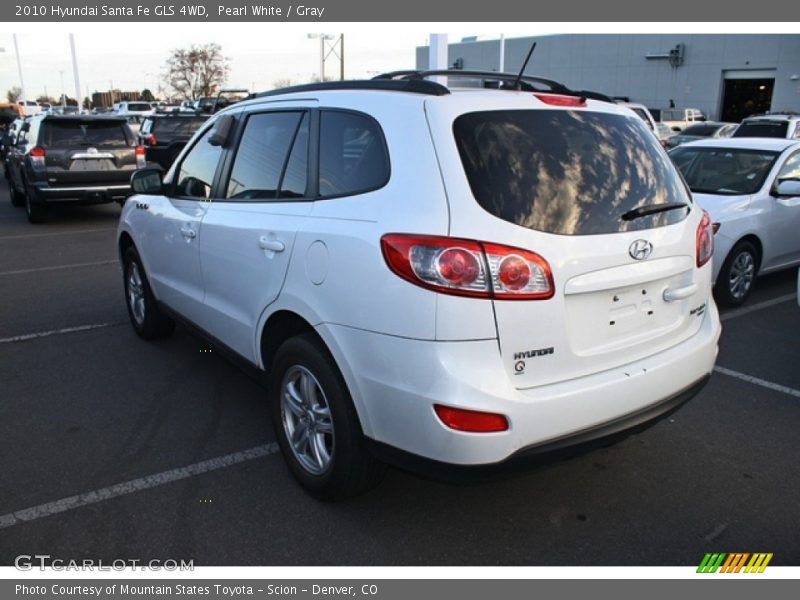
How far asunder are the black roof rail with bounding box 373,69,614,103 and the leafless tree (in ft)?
178

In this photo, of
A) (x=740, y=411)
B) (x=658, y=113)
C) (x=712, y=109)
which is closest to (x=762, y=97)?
(x=712, y=109)

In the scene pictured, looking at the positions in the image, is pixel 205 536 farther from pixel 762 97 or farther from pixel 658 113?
pixel 762 97

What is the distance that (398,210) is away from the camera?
2.51m

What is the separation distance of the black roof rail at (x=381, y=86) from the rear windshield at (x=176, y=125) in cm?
1504

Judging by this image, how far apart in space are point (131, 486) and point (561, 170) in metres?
2.56

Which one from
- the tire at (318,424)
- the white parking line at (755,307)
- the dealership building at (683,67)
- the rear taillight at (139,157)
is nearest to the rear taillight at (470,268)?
the tire at (318,424)

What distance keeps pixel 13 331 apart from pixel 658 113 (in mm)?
32128

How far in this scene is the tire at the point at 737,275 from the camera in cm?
629

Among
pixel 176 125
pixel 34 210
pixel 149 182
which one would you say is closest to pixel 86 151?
pixel 34 210

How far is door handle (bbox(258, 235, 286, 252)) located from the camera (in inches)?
120

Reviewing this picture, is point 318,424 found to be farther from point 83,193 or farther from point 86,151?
point 86,151

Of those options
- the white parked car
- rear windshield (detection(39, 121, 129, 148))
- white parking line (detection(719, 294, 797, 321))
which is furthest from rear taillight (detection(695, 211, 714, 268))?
rear windshield (detection(39, 121, 129, 148))

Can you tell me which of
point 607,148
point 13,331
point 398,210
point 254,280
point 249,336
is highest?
point 607,148

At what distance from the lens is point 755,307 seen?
255 inches
